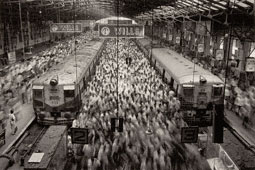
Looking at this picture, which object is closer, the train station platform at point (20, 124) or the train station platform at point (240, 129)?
the train station platform at point (20, 124)

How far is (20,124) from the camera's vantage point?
14.7 meters

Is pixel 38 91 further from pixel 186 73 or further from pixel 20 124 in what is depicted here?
pixel 186 73

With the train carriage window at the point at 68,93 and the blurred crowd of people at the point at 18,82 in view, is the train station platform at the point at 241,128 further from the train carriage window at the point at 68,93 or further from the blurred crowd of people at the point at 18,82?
the blurred crowd of people at the point at 18,82

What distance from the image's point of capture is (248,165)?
10414 mm

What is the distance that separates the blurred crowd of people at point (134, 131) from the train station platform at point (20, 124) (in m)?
2.92

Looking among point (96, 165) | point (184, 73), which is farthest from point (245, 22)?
point (96, 165)

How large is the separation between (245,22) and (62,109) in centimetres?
1422

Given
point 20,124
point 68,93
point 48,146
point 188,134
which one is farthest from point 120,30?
point 20,124

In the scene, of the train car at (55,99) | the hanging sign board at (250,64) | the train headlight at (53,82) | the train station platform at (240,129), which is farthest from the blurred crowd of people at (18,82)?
the hanging sign board at (250,64)

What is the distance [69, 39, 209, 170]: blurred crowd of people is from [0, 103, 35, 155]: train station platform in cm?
292

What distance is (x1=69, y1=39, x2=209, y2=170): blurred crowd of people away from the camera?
10256 mm

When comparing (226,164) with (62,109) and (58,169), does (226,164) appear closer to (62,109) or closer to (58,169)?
(58,169)

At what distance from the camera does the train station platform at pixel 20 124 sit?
40.3ft

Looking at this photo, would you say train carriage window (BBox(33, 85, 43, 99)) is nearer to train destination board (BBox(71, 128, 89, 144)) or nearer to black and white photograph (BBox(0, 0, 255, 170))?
black and white photograph (BBox(0, 0, 255, 170))
